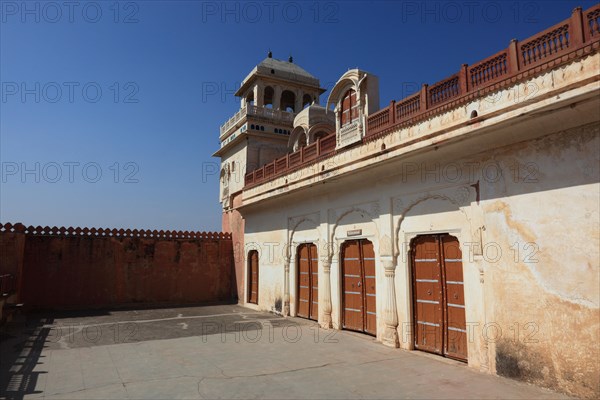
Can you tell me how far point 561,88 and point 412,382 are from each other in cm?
434

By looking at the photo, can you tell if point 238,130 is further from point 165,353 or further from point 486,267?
point 486,267

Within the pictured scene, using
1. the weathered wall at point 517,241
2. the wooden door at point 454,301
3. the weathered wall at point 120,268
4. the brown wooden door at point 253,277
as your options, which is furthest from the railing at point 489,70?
the weathered wall at point 120,268

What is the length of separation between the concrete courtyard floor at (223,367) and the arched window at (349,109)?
5.07m

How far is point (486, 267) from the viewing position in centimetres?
646

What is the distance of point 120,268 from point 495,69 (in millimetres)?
14484

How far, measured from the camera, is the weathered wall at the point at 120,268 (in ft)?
46.8

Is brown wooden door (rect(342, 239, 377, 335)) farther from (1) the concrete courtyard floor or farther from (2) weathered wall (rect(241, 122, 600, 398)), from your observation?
(2) weathered wall (rect(241, 122, 600, 398))

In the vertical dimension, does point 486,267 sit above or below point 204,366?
above

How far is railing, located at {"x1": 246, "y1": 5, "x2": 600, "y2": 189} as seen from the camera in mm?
4980

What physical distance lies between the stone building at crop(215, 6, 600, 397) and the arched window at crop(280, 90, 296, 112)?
8.53 metres

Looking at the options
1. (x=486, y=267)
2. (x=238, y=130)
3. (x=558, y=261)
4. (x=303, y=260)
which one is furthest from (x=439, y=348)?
(x=238, y=130)

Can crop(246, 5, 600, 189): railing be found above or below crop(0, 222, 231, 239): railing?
above

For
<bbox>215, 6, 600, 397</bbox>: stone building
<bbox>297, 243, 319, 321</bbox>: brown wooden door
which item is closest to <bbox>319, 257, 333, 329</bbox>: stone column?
<bbox>215, 6, 600, 397</bbox>: stone building

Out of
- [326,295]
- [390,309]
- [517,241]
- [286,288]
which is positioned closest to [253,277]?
[286,288]
